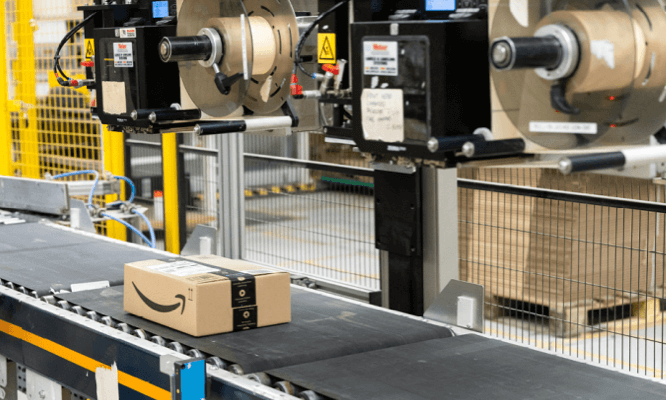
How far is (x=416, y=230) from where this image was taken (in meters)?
3.24

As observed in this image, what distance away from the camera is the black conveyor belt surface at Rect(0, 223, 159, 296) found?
138 inches

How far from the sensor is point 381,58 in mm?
1977

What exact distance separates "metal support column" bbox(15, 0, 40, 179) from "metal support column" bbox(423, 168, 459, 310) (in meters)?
4.69

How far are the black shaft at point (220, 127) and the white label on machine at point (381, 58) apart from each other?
2.72 feet

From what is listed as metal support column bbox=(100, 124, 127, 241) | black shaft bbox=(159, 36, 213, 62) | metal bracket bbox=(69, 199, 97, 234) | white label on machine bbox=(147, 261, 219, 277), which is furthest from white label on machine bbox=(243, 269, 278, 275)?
metal support column bbox=(100, 124, 127, 241)

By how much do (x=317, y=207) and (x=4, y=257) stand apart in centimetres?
184

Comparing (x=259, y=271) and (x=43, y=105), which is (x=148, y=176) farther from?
(x=259, y=271)

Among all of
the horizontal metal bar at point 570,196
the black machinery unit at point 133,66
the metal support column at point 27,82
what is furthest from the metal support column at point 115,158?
the black machinery unit at point 133,66

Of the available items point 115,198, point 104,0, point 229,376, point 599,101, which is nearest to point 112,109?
point 104,0

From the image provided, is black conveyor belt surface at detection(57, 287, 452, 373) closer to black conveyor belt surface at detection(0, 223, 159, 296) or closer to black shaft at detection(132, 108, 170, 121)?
black conveyor belt surface at detection(0, 223, 159, 296)

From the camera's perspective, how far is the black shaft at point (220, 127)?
8.87 feet

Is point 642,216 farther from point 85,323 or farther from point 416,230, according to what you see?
point 85,323

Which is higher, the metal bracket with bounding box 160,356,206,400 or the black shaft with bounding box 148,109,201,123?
the black shaft with bounding box 148,109,201,123

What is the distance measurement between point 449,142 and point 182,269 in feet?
4.63
